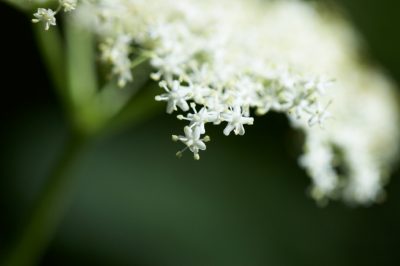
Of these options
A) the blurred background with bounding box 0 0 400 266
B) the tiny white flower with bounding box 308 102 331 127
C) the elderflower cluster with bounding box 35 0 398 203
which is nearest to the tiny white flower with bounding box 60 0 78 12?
the elderflower cluster with bounding box 35 0 398 203

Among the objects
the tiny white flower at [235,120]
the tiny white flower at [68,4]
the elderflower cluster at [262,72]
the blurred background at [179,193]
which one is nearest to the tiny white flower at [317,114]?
the elderflower cluster at [262,72]

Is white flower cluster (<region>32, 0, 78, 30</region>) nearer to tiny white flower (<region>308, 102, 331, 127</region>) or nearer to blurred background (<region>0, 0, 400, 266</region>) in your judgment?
tiny white flower (<region>308, 102, 331, 127</region>)

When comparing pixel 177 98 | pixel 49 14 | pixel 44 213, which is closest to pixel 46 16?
pixel 49 14

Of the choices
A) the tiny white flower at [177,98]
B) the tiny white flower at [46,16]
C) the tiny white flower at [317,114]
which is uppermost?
the tiny white flower at [317,114]

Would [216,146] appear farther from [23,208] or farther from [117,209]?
[23,208]

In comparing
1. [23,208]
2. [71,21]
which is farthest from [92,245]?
[71,21]

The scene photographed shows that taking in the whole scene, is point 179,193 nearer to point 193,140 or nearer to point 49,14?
point 193,140

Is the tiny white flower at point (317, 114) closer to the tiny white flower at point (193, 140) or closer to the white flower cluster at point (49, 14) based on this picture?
the tiny white flower at point (193, 140)
